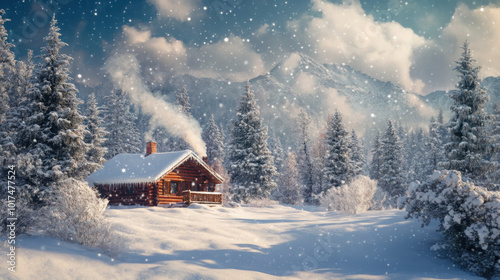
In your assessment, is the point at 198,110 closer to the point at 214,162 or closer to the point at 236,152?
the point at 214,162

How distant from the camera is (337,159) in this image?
142 ft

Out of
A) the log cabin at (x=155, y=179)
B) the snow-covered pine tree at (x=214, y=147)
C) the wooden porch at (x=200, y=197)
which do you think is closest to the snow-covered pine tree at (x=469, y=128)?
the wooden porch at (x=200, y=197)

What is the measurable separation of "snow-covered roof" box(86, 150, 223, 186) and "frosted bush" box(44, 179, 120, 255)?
14.4m

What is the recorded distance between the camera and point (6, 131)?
26094 mm

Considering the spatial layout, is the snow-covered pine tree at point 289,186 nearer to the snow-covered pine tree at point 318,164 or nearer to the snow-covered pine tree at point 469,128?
the snow-covered pine tree at point 318,164

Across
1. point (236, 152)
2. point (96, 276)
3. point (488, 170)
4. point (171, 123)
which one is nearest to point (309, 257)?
point (96, 276)

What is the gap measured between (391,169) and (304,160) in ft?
41.2

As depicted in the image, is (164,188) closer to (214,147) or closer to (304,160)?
(304,160)

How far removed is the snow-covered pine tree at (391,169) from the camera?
47531mm

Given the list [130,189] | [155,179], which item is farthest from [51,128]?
[130,189]

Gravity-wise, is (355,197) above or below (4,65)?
below

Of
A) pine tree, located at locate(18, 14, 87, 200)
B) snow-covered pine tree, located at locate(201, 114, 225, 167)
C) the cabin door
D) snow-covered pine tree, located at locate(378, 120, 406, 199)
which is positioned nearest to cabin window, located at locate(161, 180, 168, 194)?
the cabin door

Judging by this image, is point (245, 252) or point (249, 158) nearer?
point (245, 252)

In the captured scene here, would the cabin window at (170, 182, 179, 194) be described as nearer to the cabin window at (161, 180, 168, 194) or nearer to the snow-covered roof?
the cabin window at (161, 180, 168, 194)
